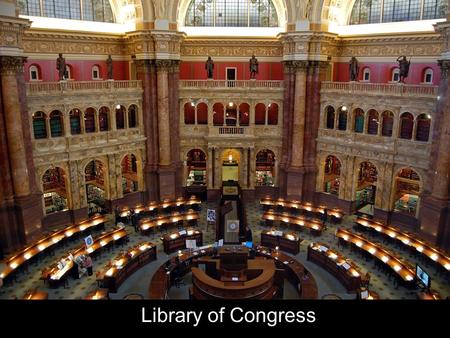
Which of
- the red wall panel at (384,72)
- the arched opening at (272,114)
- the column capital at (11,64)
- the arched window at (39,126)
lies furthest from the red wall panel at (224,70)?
the column capital at (11,64)

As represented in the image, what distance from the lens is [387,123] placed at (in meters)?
31.5

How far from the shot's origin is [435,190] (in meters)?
25.6

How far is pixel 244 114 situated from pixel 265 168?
5677 millimetres

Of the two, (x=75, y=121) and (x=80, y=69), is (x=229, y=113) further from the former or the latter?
(x=75, y=121)

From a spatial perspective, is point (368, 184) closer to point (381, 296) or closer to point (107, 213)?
point (381, 296)

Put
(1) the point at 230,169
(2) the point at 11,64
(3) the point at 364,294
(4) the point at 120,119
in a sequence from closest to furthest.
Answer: (3) the point at 364,294, (2) the point at 11,64, (4) the point at 120,119, (1) the point at 230,169

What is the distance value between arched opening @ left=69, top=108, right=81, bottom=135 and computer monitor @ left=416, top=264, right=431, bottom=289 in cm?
2567

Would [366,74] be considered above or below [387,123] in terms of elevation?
above

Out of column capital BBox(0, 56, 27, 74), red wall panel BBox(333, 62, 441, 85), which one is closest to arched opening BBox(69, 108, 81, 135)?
column capital BBox(0, 56, 27, 74)

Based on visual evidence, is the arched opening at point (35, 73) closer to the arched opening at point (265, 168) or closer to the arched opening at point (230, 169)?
the arched opening at point (230, 169)

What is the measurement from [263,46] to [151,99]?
10927 mm

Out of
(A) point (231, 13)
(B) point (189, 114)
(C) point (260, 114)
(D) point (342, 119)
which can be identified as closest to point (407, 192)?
(D) point (342, 119)

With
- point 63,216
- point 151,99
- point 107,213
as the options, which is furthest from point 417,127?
point 63,216
